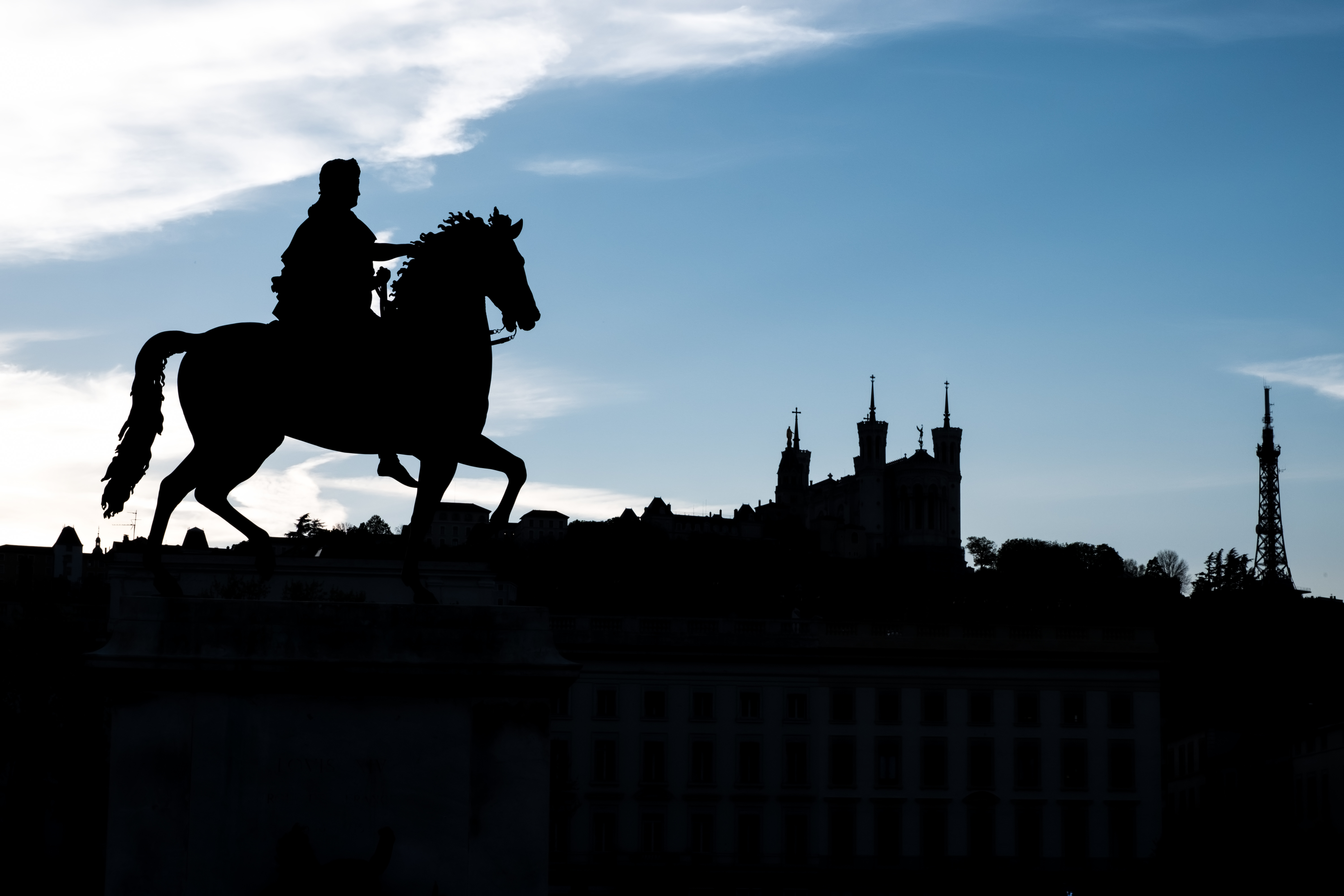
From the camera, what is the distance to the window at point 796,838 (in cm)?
7669

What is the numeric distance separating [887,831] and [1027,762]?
6.49 metres

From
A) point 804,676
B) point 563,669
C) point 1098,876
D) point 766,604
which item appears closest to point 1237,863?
point 1098,876

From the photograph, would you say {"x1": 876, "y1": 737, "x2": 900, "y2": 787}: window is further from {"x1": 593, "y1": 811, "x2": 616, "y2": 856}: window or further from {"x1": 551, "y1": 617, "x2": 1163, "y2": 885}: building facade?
{"x1": 593, "y1": 811, "x2": 616, "y2": 856}: window

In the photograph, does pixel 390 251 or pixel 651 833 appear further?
pixel 651 833

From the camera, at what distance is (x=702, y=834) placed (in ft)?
250

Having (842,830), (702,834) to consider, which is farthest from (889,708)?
(702,834)

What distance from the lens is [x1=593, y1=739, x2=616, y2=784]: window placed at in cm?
7544

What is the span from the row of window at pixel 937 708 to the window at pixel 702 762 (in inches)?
67.4

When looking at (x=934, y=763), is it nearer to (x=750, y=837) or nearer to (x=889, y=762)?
(x=889, y=762)

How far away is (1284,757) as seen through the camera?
3506 inches

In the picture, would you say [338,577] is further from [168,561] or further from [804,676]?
[804,676]

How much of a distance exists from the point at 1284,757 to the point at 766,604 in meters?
93.7

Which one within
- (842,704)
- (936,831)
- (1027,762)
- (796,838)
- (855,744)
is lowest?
(796,838)

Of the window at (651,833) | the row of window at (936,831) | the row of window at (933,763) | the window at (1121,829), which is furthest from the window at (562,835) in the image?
the window at (1121,829)
